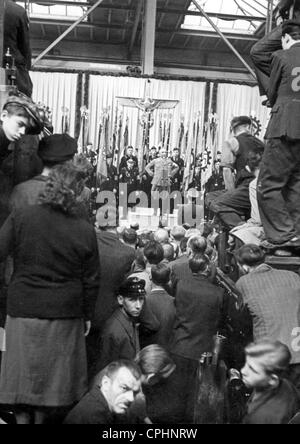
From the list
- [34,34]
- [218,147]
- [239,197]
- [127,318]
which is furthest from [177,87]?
[127,318]

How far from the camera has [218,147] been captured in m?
16.8

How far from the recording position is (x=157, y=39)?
18.9 meters

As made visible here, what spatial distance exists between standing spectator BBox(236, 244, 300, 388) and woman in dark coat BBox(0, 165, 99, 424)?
3.45 ft

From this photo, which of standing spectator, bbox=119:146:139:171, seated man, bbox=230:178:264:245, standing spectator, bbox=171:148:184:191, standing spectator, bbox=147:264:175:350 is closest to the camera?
standing spectator, bbox=147:264:175:350

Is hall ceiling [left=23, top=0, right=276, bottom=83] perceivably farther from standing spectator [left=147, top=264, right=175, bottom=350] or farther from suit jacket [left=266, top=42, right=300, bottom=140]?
standing spectator [left=147, top=264, right=175, bottom=350]

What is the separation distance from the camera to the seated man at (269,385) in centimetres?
230

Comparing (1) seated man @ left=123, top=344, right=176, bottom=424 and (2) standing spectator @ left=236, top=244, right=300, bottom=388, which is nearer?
(1) seated man @ left=123, top=344, right=176, bottom=424

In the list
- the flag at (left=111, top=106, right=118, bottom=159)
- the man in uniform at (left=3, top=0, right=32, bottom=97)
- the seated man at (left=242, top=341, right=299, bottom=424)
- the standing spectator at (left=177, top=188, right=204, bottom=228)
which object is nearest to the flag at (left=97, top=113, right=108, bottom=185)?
the flag at (left=111, top=106, right=118, bottom=159)

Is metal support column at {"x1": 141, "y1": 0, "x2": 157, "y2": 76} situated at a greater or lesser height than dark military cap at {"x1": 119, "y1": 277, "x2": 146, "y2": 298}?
greater

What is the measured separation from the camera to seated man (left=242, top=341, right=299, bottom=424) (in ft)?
7.54

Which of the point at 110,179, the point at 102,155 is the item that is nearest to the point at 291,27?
the point at 110,179

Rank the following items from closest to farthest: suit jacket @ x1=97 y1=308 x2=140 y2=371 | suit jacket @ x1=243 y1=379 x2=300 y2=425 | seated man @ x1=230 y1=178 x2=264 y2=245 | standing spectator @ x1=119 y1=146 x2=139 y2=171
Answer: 1. suit jacket @ x1=243 y1=379 x2=300 y2=425
2. suit jacket @ x1=97 y1=308 x2=140 y2=371
3. seated man @ x1=230 y1=178 x2=264 y2=245
4. standing spectator @ x1=119 y1=146 x2=139 y2=171

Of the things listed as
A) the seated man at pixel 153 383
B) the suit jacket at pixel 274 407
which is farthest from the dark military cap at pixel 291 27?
the suit jacket at pixel 274 407
